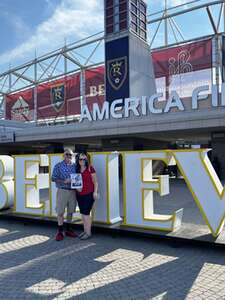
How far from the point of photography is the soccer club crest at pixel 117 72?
2563 cm

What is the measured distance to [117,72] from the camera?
25812 mm

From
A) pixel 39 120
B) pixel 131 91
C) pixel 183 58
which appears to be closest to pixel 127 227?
pixel 131 91

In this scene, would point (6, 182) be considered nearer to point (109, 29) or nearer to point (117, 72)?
point (117, 72)

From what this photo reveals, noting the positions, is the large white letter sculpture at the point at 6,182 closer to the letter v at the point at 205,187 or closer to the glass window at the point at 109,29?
the letter v at the point at 205,187

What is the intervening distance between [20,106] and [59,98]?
24.1 feet

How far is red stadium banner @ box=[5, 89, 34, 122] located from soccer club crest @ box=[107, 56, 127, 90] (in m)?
14.8

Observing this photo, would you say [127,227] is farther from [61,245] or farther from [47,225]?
[47,225]

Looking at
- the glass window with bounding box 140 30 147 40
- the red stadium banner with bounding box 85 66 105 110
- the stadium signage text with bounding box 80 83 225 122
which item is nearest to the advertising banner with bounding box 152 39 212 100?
the glass window with bounding box 140 30 147 40

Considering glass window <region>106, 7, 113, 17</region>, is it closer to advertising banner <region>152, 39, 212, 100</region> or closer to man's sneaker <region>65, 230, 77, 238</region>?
advertising banner <region>152, 39, 212, 100</region>

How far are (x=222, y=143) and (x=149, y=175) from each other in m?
13.4

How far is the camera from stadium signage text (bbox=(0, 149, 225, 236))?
206 inches

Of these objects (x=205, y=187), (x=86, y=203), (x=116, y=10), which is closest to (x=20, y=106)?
(x=116, y=10)

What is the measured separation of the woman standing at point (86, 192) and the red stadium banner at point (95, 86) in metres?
25.9

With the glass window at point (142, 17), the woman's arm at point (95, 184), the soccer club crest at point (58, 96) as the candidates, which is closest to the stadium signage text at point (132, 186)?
the woman's arm at point (95, 184)
